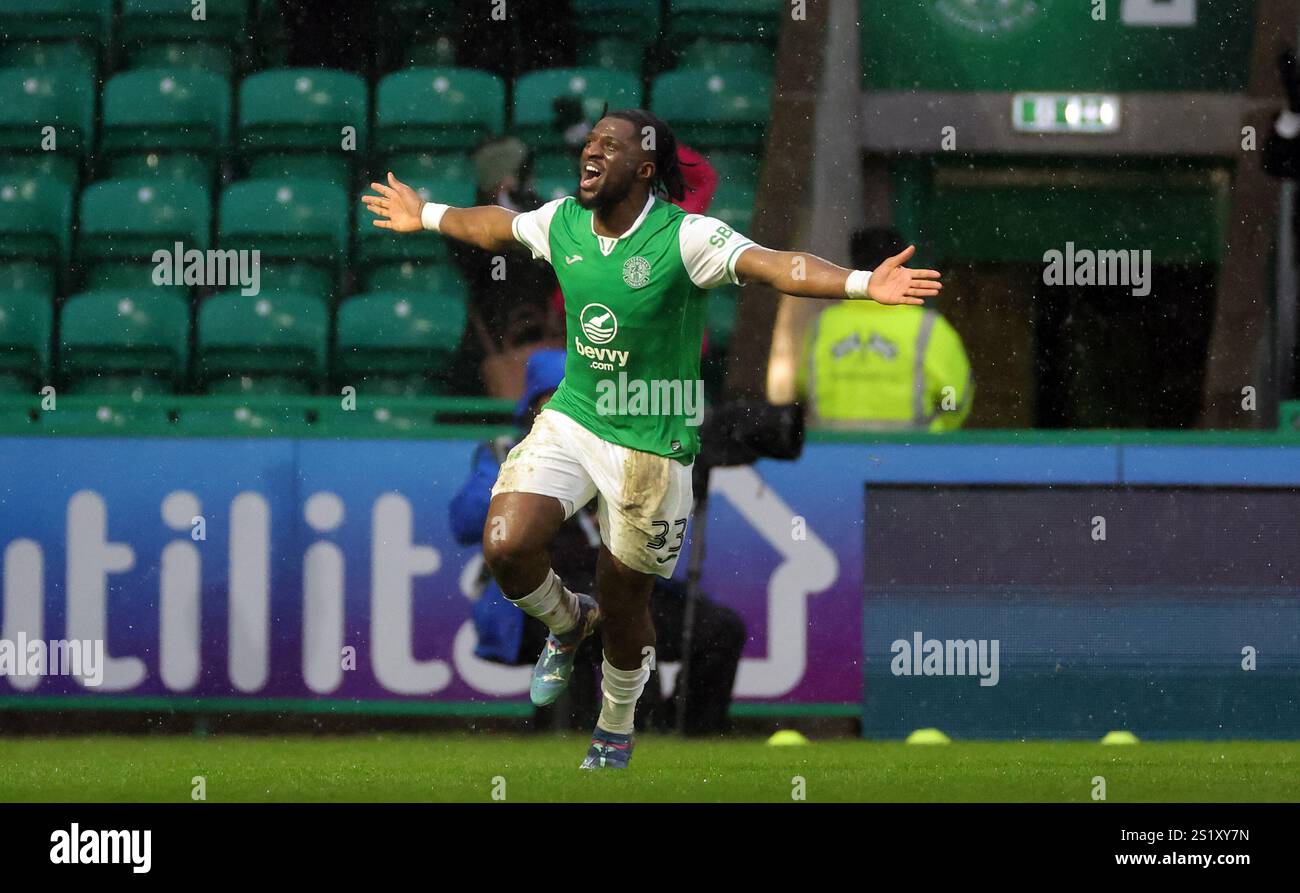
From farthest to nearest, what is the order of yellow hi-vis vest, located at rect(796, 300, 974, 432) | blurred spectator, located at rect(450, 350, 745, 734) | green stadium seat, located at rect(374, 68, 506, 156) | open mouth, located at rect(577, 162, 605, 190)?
1. green stadium seat, located at rect(374, 68, 506, 156)
2. yellow hi-vis vest, located at rect(796, 300, 974, 432)
3. blurred spectator, located at rect(450, 350, 745, 734)
4. open mouth, located at rect(577, 162, 605, 190)

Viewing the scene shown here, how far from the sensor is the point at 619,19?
27.1 feet

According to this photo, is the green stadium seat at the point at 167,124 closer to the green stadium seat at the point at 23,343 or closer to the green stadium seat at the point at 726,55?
the green stadium seat at the point at 23,343

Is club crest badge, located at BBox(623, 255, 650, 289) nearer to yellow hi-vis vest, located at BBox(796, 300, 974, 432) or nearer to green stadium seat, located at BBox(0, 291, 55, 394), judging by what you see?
yellow hi-vis vest, located at BBox(796, 300, 974, 432)

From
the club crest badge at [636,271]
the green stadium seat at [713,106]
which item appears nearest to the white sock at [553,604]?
the club crest badge at [636,271]

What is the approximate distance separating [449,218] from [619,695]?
1.40 meters

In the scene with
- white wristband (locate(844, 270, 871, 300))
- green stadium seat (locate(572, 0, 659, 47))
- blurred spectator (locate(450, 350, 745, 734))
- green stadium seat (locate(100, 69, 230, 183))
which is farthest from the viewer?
green stadium seat (locate(572, 0, 659, 47))

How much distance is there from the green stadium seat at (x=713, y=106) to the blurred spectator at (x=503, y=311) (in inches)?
25.1

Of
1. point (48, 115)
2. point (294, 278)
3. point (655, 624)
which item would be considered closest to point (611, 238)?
point (655, 624)

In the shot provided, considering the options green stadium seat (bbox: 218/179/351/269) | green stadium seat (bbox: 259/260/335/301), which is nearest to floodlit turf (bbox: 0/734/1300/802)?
green stadium seat (bbox: 259/260/335/301)

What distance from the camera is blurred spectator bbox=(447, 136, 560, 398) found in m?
7.20

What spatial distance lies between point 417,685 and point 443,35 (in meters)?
2.95

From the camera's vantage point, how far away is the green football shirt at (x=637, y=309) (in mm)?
5277

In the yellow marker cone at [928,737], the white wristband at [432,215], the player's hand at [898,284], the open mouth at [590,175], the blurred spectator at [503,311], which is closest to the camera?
the player's hand at [898,284]

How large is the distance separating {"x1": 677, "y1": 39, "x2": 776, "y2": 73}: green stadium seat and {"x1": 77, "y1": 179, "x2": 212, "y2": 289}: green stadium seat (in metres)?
1.97
